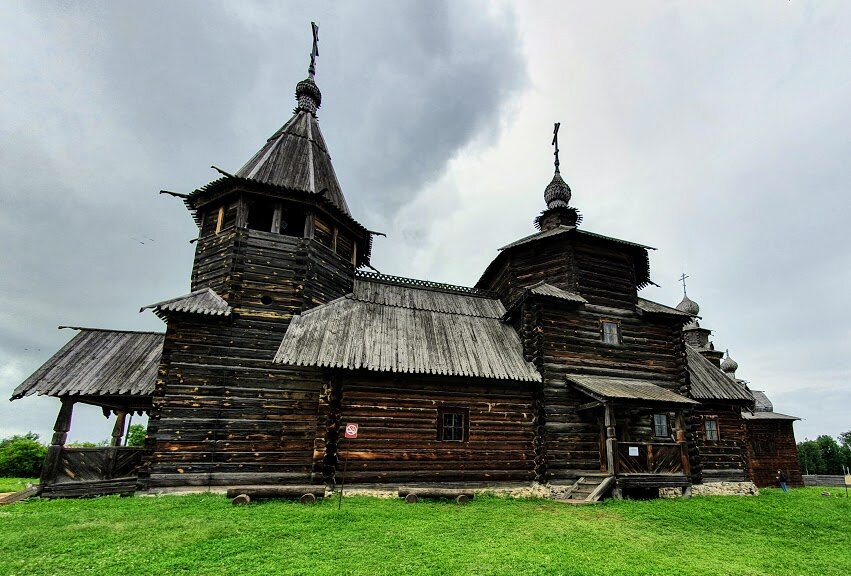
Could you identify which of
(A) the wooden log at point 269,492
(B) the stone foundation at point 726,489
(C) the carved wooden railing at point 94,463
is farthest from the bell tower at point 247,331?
(B) the stone foundation at point 726,489

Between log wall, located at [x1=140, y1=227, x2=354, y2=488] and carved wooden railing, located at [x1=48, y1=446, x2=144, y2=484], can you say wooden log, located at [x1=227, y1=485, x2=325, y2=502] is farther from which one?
carved wooden railing, located at [x1=48, y1=446, x2=144, y2=484]

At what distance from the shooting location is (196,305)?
13.9 m

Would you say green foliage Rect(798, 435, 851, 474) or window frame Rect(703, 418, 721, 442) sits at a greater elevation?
window frame Rect(703, 418, 721, 442)

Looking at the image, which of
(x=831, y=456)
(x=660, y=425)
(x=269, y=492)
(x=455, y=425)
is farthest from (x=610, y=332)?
(x=831, y=456)

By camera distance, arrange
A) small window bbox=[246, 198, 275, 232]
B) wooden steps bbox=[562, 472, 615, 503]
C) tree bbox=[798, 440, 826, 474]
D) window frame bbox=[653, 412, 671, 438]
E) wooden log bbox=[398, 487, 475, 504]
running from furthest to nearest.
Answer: tree bbox=[798, 440, 826, 474] < window frame bbox=[653, 412, 671, 438] < small window bbox=[246, 198, 275, 232] < wooden steps bbox=[562, 472, 615, 503] < wooden log bbox=[398, 487, 475, 504]

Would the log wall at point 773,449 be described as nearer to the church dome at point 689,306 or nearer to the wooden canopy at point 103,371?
the church dome at point 689,306

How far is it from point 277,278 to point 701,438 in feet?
62.6

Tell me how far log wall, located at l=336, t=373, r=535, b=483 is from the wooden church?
0.16 feet

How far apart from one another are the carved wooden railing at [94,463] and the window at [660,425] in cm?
1778

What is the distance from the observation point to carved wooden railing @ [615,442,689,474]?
45.8ft

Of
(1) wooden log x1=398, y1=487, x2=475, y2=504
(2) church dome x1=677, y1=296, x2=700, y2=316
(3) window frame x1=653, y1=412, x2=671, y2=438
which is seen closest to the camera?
(1) wooden log x1=398, y1=487, x2=475, y2=504

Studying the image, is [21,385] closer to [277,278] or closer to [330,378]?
[277,278]

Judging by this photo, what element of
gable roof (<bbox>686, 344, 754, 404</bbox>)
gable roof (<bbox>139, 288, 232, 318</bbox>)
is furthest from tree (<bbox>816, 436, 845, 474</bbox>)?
gable roof (<bbox>139, 288, 232, 318</bbox>)

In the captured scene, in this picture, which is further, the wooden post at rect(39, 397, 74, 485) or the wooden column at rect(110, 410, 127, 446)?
the wooden column at rect(110, 410, 127, 446)
